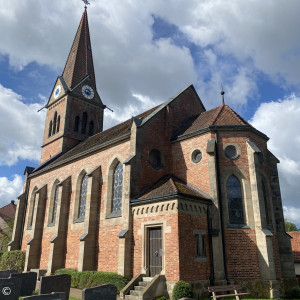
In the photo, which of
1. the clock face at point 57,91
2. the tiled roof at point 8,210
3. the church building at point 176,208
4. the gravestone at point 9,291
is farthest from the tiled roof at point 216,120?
the tiled roof at point 8,210

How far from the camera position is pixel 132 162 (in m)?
18.1

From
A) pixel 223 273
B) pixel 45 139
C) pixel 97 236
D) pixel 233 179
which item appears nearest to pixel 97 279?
pixel 97 236

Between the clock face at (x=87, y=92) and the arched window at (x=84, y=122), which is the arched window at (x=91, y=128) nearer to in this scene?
the arched window at (x=84, y=122)

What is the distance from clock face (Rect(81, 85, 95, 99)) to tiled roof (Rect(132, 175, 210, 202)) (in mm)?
21128

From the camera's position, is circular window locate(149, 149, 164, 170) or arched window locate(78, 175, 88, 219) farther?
arched window locate(78, 175, 88, 219)

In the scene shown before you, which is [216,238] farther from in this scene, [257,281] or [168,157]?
[168,157]

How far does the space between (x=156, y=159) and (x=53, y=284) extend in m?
10.4

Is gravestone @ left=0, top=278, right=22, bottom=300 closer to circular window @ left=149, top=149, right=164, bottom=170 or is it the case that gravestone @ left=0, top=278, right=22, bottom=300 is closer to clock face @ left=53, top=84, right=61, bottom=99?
circular window @ left=149, top=149, right=164, bottom=170

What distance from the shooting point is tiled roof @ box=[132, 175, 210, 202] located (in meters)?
15.7

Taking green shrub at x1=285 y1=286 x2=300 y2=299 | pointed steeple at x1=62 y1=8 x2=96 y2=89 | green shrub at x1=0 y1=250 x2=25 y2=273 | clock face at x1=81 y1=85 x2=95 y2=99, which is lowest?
green shrub at x1=285 y1=286 x2=300 y2=299

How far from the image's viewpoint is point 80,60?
Result: 38938 mm

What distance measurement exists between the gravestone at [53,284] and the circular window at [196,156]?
34.0 feet

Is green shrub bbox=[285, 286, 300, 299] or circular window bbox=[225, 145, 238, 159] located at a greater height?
circular window bbox=[225, 145, 238, 159]

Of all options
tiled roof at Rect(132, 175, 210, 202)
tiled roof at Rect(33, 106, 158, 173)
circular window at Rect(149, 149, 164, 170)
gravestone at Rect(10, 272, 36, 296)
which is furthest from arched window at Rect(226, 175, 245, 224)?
gravestone at Rect(10, 272, 36, 296)
